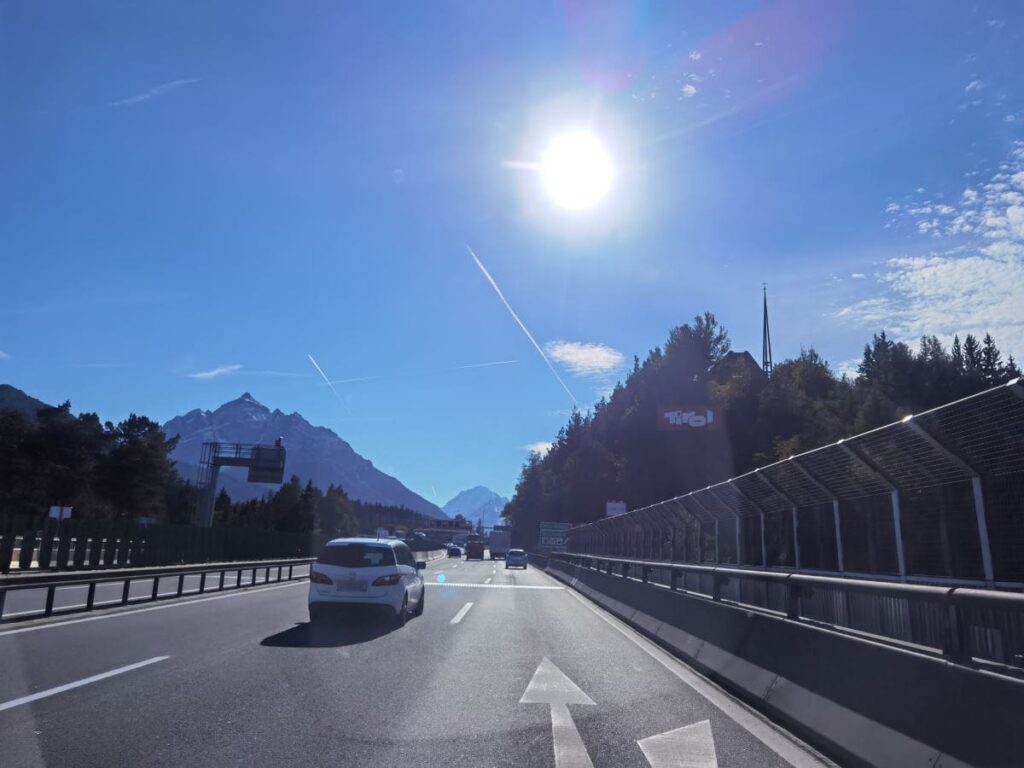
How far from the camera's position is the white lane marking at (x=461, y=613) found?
17953 millimetres

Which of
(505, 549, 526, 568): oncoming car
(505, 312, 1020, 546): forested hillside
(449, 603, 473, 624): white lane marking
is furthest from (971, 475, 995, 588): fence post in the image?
(505, 549, 526, 568): oncoming car

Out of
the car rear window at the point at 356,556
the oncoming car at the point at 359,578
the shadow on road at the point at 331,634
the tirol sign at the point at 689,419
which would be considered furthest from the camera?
the tirol sign at the point at 689,419

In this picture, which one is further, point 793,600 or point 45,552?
A: point 45,552

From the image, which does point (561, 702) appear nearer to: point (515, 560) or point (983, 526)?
point (983, 526)

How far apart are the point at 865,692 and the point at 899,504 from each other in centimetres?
534

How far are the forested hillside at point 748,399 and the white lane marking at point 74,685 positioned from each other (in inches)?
1501

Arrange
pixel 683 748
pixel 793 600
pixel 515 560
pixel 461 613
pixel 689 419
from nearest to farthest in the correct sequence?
pixel 683 748 < pixel 793 600 < pixel 461 613 < pixel 515 560 < pixel 689 419

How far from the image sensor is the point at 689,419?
211 ft

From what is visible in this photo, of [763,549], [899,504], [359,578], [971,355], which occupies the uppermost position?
[971,355]

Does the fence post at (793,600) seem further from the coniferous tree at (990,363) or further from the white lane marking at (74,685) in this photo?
the coniferous tree at (990,363)

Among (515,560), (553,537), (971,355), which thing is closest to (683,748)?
(971,355)

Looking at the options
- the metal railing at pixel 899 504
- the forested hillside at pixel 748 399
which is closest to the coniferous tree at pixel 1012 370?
the forested hillside at pixel 748 399

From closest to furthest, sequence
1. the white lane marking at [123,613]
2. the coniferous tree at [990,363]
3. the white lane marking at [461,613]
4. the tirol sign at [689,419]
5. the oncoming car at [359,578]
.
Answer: the white lane marking at [123,613] → the oncoming car at [359,578] → the white lane marking at [461,613] → the coniferous tree at [990,363] → the tirol sign at [689,419]

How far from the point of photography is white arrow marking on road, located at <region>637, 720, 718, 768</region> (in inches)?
254
